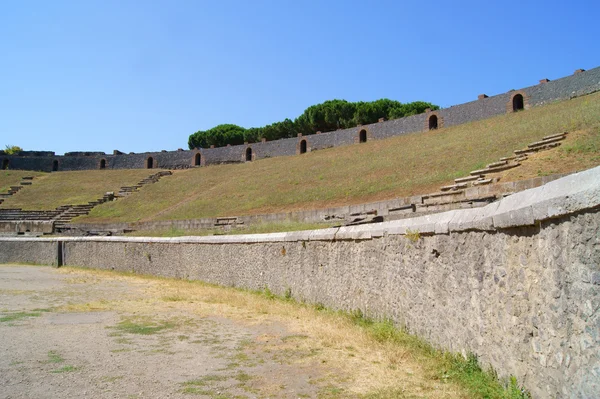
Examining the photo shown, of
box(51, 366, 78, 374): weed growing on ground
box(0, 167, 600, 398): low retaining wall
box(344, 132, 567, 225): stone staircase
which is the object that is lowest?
box(51, 366, 78, 374): weed growing on ground

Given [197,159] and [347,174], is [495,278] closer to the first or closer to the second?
[347,174]

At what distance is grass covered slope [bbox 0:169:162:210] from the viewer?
42.4m

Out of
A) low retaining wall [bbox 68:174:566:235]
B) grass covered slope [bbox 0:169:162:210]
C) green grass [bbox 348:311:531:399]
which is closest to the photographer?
green grass [bbox 348:311:531:399]

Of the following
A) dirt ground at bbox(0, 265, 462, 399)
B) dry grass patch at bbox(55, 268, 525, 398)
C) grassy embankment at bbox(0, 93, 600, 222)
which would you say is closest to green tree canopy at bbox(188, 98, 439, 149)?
grassy embankment at bbox(0, 93, 600, 222)

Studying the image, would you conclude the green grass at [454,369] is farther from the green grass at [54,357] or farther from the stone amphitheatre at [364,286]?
the green grass at [54,357]

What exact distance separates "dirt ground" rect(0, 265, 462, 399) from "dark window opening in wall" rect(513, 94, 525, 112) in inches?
1275

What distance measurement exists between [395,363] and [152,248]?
14.8 metres

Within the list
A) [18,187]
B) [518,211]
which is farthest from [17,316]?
[18,187]

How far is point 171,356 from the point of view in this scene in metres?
6.37

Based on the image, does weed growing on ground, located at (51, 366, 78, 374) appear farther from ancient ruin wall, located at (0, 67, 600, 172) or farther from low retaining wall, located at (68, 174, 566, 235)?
ancient ruin wall, located at (0, 67, 600, 172)

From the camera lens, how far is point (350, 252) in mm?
8844

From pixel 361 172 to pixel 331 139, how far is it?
Result: 61.3 feet

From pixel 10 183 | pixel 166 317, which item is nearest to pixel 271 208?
pixel 166 317

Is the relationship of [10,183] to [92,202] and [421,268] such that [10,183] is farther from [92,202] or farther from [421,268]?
[421,268]
